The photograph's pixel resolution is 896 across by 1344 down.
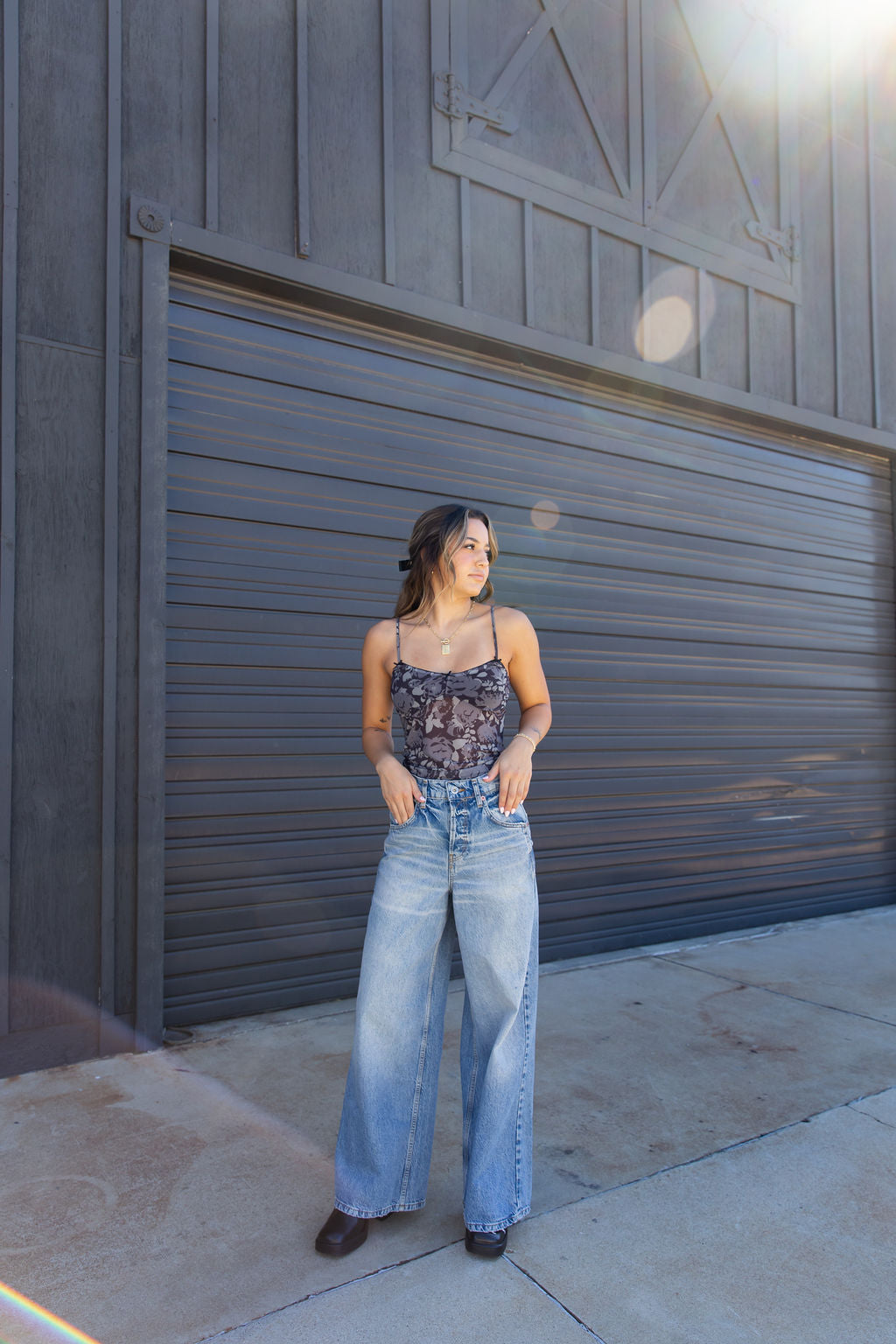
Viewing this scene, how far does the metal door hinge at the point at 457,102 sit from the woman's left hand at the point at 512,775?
13.3 ft

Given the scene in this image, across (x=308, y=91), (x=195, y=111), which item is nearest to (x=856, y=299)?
(x=308, y=91)

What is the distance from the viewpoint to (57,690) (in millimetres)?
3496

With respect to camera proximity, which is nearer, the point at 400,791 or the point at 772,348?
the point at 400,791

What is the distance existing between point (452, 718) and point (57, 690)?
77.9 inches

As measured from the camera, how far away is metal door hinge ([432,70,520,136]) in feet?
15.4

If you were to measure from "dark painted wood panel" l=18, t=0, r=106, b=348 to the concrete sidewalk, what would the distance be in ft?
9.88

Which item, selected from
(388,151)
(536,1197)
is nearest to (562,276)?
(388,151)

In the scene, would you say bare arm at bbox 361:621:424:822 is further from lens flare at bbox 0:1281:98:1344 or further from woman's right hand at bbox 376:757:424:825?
lens flare at bbox 0:1281:98:1344

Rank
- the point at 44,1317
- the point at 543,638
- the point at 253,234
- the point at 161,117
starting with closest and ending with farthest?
the point at 44,1317
the point at 161,117
the point at 253,234
the point at 543,638

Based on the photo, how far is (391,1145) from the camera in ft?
7.39

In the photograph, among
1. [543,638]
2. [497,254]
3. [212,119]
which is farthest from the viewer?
[543,638]

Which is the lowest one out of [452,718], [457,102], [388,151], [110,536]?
[452,718]

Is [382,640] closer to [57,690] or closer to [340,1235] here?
[340,1235]

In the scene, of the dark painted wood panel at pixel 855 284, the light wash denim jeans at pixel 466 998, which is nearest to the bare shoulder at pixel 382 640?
the light wash denim jeans at pixel 466 998
